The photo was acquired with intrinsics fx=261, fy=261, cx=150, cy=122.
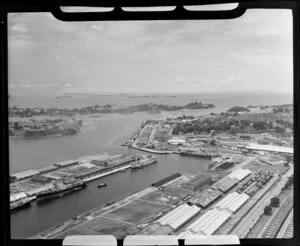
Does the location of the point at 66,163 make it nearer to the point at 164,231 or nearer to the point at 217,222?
the point at 164,231

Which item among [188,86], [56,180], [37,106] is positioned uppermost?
[188,86]

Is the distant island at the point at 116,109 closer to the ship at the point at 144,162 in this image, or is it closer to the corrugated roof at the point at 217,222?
the ship at the point at 144,162

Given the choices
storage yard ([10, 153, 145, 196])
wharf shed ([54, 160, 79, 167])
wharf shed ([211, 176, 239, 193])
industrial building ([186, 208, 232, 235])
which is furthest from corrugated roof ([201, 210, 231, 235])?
wharf shed ([54, 160, 79, 167])

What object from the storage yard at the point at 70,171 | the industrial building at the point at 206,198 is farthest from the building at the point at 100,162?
the industrial building at the point at 206,198

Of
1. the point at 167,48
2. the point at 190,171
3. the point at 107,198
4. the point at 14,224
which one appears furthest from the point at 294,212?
the point at 14,224

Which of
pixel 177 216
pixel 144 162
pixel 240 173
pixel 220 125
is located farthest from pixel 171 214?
pixel 220 125

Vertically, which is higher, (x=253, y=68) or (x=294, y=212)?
(x=253, y=68)

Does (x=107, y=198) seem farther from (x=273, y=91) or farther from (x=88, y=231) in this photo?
(x=273, y=91)
